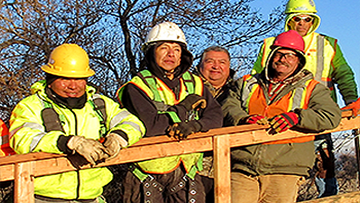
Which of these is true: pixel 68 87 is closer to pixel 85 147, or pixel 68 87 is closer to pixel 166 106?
pixel 85 147

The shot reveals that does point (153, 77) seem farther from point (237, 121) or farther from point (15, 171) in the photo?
point (15, 171)

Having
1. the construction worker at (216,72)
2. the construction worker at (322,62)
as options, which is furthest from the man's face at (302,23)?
the construction worker at (216,72)

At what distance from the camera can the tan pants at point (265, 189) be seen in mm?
4281

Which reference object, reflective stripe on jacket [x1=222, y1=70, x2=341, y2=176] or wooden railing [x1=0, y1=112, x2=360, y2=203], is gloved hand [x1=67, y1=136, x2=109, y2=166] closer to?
wooden railing [x1=0, y1=112, x2=360, y2=203]

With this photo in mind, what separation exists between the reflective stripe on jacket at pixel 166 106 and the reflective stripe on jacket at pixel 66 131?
31 cm

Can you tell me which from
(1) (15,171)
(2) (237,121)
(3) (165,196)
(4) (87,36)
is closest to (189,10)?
(4) (87,36)

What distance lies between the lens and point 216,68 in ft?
16.6

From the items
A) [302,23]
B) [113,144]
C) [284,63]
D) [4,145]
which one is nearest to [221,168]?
[113,144]

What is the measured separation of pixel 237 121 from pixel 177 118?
693 millimetres

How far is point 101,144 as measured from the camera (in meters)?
3.40

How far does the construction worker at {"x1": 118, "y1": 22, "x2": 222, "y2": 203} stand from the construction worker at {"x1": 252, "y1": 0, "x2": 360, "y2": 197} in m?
1.54

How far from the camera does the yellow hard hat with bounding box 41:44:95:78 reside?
3.69 meters

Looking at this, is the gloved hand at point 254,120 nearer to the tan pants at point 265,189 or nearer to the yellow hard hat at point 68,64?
the tan pants at point 265,189

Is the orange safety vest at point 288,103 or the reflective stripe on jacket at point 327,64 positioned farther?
the reflective stripe on jacket at point 327,64
